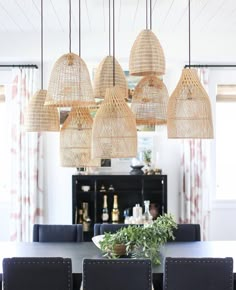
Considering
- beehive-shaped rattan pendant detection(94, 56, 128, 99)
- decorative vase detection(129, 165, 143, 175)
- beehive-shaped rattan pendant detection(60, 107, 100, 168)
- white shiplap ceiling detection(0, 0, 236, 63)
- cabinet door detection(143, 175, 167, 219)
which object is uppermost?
white shiplap ceiling detection(0, 0, 236, 63)

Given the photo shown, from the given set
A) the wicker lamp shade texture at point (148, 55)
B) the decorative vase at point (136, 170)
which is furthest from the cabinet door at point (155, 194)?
the wicker lamp shade texture at point (148, 55)

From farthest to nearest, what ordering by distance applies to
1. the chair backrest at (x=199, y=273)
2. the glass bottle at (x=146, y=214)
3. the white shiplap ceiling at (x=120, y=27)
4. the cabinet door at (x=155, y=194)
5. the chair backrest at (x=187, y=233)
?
the cabinet door at (x=155, y=194) < the glass bottle at (x=146, y=214) < the white shiplap ceiling at (x=120, y=27) < the chair backrest at (x=187, y=233) < the chair backrest at (x=199, y=273)

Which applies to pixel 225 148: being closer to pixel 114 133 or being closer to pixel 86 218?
pixel 86 218

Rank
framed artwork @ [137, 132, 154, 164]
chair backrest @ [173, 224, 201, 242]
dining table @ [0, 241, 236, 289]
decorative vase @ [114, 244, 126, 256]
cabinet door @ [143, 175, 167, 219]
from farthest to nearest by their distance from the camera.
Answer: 1. framed artwork @ [137, 132, 154, 164]
2. cabinet door @ [143, 175, 167, 219]
3. chair backrest @ [173, 224, 201, 242]
4. dining table @ [0, 241, 236, 289]
5. decorative vase @ [114, 244, 126, 256]

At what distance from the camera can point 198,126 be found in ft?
8.58

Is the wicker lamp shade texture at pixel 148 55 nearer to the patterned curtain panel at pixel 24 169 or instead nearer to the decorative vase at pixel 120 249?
the decorative vase at pixel 120 249

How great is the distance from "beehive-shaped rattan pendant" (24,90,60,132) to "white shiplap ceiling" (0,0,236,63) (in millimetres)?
1272

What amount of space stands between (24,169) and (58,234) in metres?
1.67

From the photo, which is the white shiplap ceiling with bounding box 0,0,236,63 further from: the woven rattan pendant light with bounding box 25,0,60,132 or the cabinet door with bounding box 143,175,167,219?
the cabinet door with bounding box 143,175,167,219

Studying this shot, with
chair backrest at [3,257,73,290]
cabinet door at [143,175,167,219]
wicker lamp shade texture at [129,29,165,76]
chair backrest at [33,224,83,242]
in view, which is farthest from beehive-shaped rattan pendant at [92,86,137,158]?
cabinet door at [143,175,167,219]

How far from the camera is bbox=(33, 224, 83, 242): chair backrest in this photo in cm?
379

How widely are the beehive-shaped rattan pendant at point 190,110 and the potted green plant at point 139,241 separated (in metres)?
0.72

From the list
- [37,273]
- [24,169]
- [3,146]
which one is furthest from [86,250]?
[3,146]

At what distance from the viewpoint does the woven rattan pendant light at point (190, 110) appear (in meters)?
2.60
